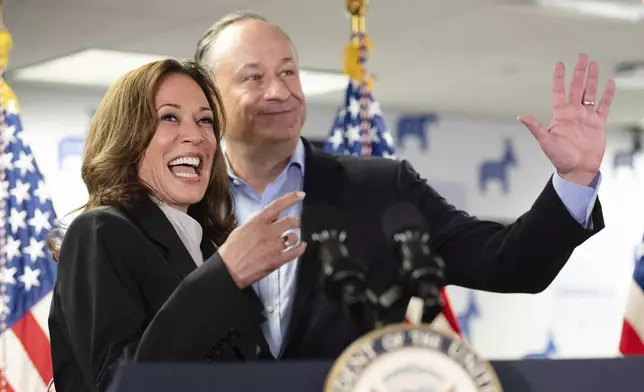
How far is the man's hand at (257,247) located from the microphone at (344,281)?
255 millimetres

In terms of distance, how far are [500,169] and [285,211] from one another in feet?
23.8

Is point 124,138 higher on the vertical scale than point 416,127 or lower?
higher

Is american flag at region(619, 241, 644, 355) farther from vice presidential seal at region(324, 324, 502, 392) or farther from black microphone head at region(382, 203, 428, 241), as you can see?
vice presidential seal at region(324, 324, 502, 392)

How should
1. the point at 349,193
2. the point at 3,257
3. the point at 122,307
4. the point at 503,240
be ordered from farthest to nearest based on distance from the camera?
the point at 3,257 → the point at 349,193 → the point at 503,240 → the point at 122,307

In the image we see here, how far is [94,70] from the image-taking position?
6.25 m

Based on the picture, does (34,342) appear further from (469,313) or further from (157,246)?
(469,313)

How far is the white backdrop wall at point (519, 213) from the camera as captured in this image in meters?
8.49

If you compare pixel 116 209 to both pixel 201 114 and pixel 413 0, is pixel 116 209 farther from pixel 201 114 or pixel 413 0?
pixel 413 0

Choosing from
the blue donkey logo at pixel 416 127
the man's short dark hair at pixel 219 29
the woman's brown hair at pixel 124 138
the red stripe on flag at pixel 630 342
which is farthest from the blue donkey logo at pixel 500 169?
the woman's brown hair at pixel 124 138

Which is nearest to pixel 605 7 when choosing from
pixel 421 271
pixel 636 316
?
pixel 636 316

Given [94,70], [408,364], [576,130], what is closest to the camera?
[408,364]

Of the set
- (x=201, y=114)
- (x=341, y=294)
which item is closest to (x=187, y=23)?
(x=201, y=114)

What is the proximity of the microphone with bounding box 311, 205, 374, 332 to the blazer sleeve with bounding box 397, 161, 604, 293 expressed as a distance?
632 mm

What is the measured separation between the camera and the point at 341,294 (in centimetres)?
80
